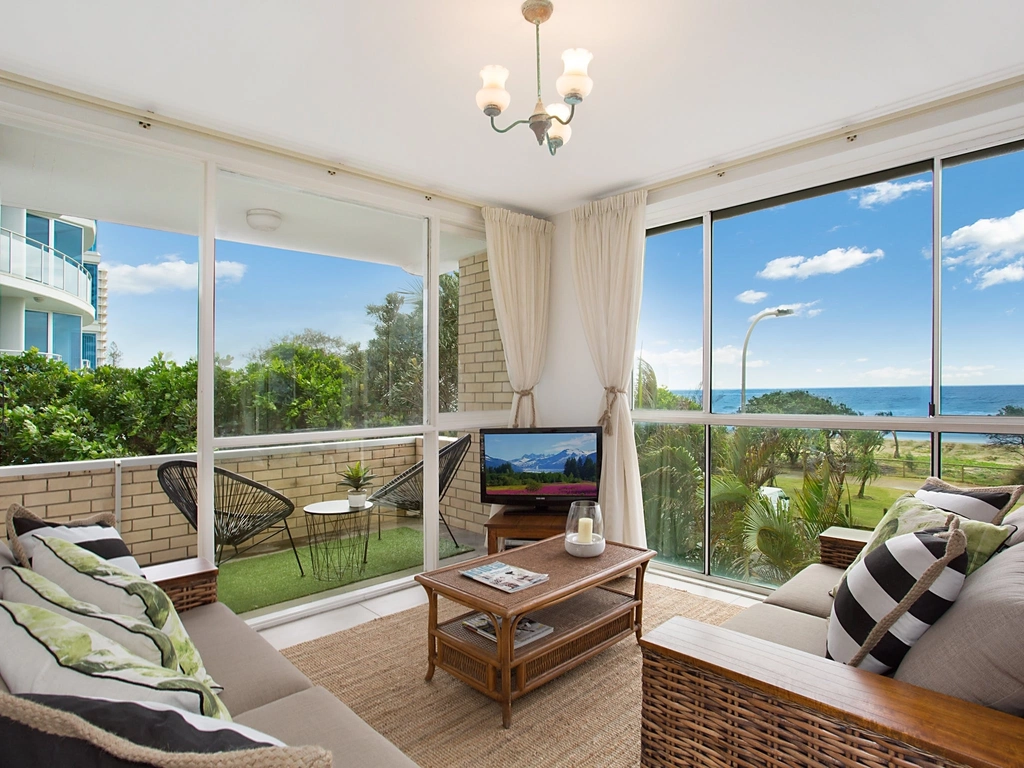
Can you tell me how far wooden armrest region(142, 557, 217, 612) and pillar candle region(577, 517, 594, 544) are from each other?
5.14 feet

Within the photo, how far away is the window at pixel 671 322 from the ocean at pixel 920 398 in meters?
0.51

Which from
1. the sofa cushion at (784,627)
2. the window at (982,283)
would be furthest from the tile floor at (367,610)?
the window at (982,283)

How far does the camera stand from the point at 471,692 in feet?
8.07

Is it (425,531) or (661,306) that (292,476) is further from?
(661,306)

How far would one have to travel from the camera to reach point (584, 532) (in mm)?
2773

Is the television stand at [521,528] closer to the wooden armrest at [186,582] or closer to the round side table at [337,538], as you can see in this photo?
the round side table at [337,538]

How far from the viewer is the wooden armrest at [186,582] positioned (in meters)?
2.15

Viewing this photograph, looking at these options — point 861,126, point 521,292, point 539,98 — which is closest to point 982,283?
point 861,126

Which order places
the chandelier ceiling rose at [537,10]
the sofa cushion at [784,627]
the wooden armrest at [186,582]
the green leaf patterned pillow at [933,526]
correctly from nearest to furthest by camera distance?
the green leaf patterned pillow at [933,526]
the sofa cushion at [784,627]
the chandelier ceiling rose at [537,10]
the wooden armrest at [186,582]

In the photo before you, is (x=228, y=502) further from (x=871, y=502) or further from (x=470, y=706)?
(x=871, y=502)

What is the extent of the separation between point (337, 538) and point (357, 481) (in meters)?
0.36

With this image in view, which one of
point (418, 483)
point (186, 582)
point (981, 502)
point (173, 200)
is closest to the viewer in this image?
point (981, 502)

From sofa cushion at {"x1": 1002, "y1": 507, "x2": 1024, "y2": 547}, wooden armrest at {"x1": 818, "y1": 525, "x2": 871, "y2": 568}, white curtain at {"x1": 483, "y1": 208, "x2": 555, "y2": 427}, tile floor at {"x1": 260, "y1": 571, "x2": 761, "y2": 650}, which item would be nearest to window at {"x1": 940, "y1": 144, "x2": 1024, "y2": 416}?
wooden armrest at {"x1": 818, "y1": 525, "x2": 871, "y2": 568}

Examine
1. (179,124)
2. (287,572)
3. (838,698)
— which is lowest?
(287,572)
